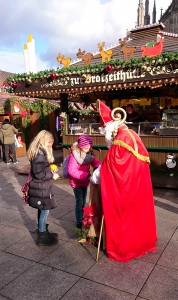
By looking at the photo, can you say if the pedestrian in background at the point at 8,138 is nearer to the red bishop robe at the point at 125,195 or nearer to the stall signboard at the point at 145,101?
the stall signboard at the point at 145,101

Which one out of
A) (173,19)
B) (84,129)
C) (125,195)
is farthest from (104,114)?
(173,19)

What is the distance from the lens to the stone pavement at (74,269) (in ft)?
9.14

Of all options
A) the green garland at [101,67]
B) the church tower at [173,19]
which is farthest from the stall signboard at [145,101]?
the church tower at [173,19]

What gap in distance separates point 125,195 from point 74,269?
45.6 inches

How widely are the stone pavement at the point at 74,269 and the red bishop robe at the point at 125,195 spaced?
0.23 metres

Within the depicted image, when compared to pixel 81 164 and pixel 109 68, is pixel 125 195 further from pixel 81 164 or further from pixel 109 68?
pixel 109 68

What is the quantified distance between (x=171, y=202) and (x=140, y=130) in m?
2.78

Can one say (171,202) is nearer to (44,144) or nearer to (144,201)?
(144,201)

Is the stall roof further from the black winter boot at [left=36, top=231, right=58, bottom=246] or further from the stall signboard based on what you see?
the black winter boot at [left=36, top=231, right=58, bottom=246]

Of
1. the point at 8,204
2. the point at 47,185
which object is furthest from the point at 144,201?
the point at 8,204

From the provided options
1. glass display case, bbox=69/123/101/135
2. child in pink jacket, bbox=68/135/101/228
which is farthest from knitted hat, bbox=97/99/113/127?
glass display case, bbox=69/123/101/135

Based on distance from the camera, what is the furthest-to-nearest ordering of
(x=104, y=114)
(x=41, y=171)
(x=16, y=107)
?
(x=16, y=107), (x=104, y=114), (x=41, y=171)

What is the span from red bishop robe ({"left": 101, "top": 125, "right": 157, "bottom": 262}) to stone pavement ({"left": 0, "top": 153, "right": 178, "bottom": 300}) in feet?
0.76

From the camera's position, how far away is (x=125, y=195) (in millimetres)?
3264
